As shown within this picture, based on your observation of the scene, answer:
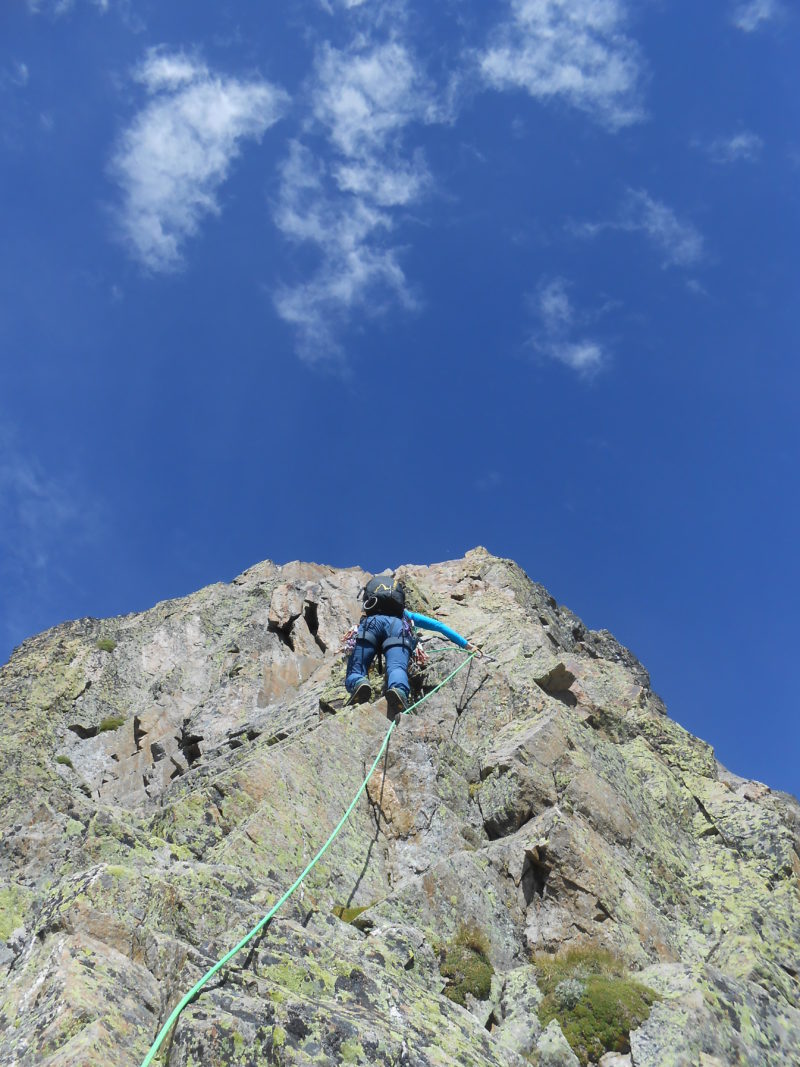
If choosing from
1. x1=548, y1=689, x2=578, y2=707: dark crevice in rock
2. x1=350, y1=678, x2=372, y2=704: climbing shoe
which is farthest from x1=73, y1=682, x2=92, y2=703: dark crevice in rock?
x1=548, y1=689, x2=578, y2=707: dark crevice in rock

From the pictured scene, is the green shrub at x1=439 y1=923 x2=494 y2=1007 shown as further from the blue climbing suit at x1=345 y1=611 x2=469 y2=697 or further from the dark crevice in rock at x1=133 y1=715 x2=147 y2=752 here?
the dark crevice in rock at x1=133 y1=715 x2=147 y2=752

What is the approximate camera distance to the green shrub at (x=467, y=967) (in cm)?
1114

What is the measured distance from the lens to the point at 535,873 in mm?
14375

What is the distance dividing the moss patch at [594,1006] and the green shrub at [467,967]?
0.79 m

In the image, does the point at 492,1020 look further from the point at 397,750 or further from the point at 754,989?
the point at 397,750

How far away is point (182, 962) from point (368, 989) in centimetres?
207

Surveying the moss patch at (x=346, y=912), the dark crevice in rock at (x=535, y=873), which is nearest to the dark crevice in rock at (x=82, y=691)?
the moss patch at (x=346, y=912)

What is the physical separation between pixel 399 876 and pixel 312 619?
1937 centimetres

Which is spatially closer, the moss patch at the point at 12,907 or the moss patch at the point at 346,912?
the moss patch at the point at 12,907

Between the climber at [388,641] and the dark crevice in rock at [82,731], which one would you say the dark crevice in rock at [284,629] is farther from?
the climber at [388,641]

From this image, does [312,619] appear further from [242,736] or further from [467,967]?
[467,967]

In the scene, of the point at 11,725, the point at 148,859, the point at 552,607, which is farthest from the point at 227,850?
the point at 552,607

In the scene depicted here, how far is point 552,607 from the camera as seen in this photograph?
40531mm

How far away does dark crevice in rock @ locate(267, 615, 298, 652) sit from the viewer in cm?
3253
